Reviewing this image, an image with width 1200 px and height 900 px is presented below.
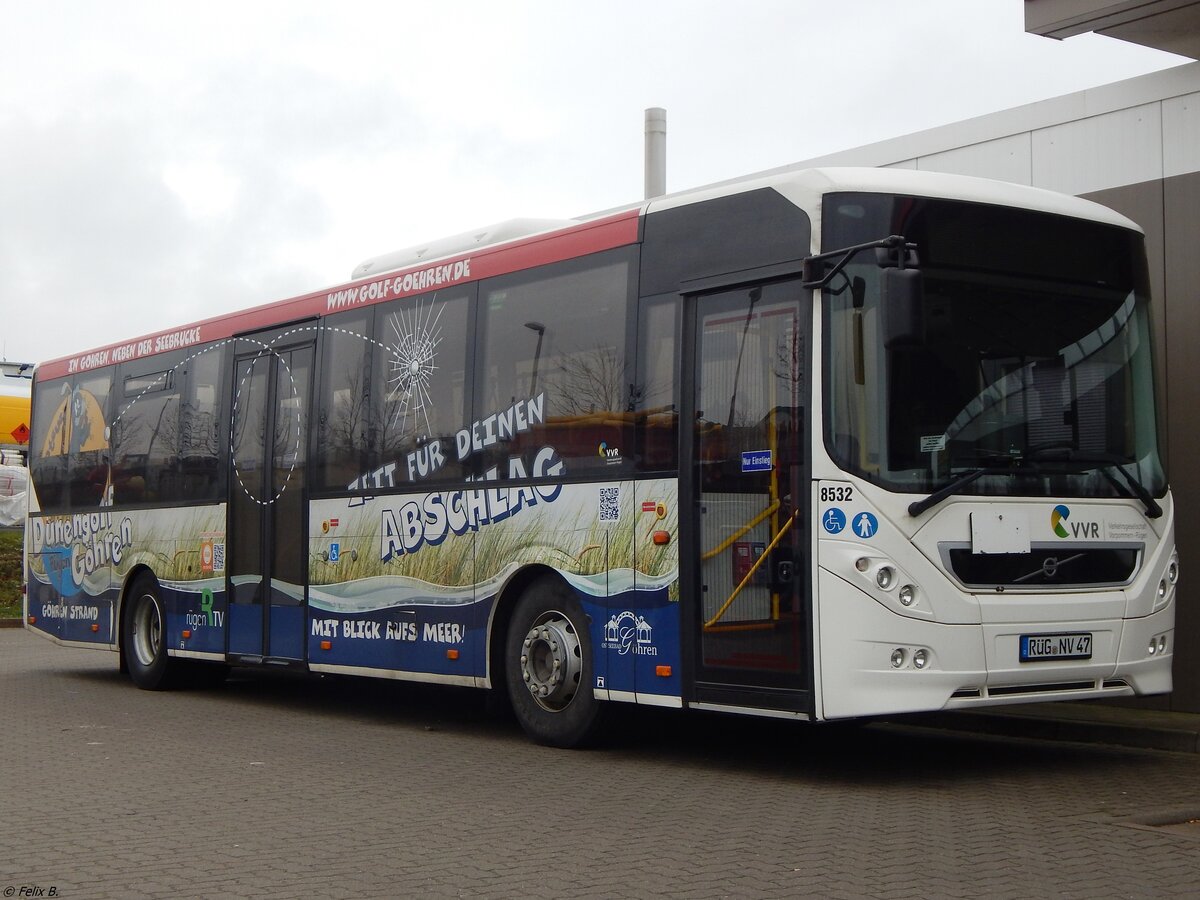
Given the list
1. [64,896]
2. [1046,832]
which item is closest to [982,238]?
[1046,832]

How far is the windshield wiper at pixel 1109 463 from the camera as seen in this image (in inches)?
355

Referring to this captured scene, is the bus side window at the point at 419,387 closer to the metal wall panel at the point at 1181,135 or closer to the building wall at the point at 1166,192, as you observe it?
the building wall at the point at 1166,192

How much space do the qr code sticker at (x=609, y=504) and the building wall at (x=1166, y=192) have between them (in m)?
4.21

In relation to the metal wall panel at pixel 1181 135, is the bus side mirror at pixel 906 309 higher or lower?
lower

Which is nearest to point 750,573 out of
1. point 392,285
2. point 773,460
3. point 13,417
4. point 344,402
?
point 773,460

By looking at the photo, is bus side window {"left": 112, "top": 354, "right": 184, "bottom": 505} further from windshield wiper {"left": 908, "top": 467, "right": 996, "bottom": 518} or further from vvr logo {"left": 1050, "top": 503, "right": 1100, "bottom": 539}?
vvr logo {"left": 1050, "top": 503, "right": 1100, "bottom": 539}

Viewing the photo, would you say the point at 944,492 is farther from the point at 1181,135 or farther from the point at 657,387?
the point at 1181,135

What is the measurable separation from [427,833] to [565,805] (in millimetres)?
1037

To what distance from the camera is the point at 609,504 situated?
33.0 ft

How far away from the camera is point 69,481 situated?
17641 millimetres

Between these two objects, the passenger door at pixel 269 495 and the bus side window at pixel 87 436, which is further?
the bus side window at pixel 87 436

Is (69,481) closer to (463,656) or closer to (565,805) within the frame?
(463,656)

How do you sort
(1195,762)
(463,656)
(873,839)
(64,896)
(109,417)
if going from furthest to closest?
1. (109,417)
2. (463,656)
3. (1195,762)
4. (873,839)
5. (64,896)

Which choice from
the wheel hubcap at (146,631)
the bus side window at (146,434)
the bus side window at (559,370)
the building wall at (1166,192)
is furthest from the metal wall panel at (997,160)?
the wheel hubcap at (146,631)
